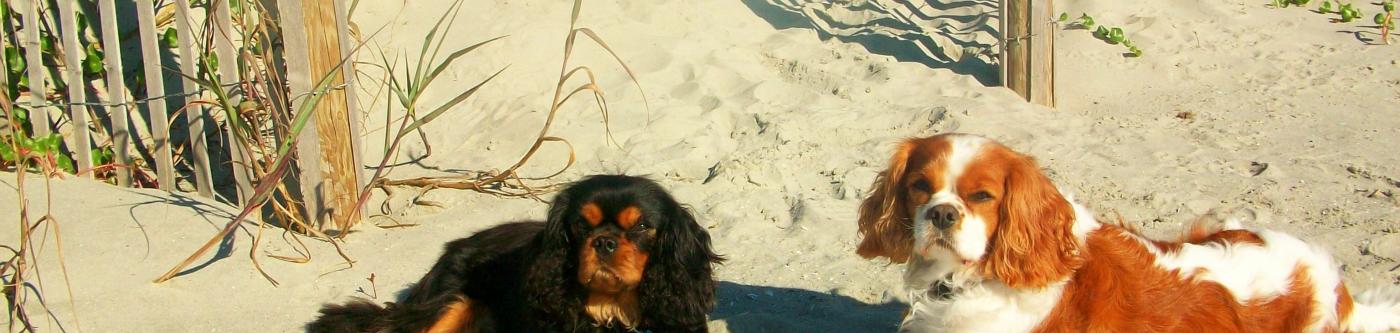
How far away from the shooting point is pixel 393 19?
8859 millimetres

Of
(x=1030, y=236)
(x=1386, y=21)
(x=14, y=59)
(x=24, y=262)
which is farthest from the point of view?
(x=1386, y=21)

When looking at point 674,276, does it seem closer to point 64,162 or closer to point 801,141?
point 801,141

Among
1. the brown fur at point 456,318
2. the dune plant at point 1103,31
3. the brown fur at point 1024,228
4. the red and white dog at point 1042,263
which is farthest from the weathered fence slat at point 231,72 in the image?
the dune plant at point 1103,31

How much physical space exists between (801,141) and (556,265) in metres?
3.13

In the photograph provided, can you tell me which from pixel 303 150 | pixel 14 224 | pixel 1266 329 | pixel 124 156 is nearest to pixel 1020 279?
pixel 1266 329

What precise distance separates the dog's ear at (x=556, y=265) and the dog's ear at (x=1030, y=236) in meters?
1.43

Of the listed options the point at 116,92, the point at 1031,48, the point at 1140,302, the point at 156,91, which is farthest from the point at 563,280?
the point at 1031,48

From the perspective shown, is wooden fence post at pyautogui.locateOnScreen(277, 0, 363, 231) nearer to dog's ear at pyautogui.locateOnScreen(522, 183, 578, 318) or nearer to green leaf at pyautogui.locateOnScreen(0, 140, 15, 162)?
green leaf at pyautogui.locateOnScreen(0, 140, 15, 162)

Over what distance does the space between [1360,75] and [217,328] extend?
6934 millimetres

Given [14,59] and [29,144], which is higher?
[14,59]

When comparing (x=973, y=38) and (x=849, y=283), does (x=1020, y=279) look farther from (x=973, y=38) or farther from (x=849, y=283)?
(x=973, y=38)

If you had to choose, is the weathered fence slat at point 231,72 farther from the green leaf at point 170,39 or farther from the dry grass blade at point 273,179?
the green leaf at point 170,39

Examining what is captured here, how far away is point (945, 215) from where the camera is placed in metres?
3.39

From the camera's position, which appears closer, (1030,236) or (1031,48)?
(1030,236)
